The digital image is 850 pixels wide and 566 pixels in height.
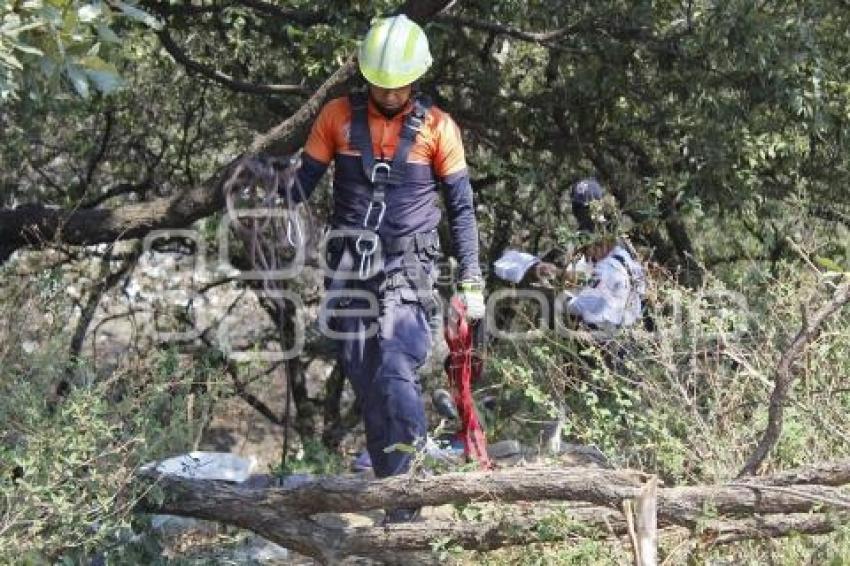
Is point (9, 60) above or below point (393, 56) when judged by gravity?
below

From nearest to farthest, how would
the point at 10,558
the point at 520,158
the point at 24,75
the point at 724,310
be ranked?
1. the point at 10,558
2. the point at 24,75
3. the point at 724,310
4. the point at 520,158

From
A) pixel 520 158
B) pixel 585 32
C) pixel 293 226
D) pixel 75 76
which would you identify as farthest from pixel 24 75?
pixel 520 158

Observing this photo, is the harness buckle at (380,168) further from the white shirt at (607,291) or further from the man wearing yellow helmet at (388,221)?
the white shirt at (607,291)

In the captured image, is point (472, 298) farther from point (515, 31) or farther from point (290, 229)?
point (515, 31)

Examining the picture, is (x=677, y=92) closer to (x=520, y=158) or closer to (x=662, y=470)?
(x=520, y=158)

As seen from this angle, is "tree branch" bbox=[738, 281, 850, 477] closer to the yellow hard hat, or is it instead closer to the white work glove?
the white work glove

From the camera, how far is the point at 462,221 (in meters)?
5.45

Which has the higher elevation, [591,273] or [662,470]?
[591,273]

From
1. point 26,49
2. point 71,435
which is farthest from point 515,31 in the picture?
point 71,435

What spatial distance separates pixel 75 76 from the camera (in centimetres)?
443

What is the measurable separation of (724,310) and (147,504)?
2.43 m

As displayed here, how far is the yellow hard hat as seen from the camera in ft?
17.1

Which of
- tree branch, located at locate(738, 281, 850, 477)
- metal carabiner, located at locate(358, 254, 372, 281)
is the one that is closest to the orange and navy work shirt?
metal carabiner, located at locate(358, 254, 372, 281)

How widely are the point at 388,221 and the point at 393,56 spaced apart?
25.8 inches
